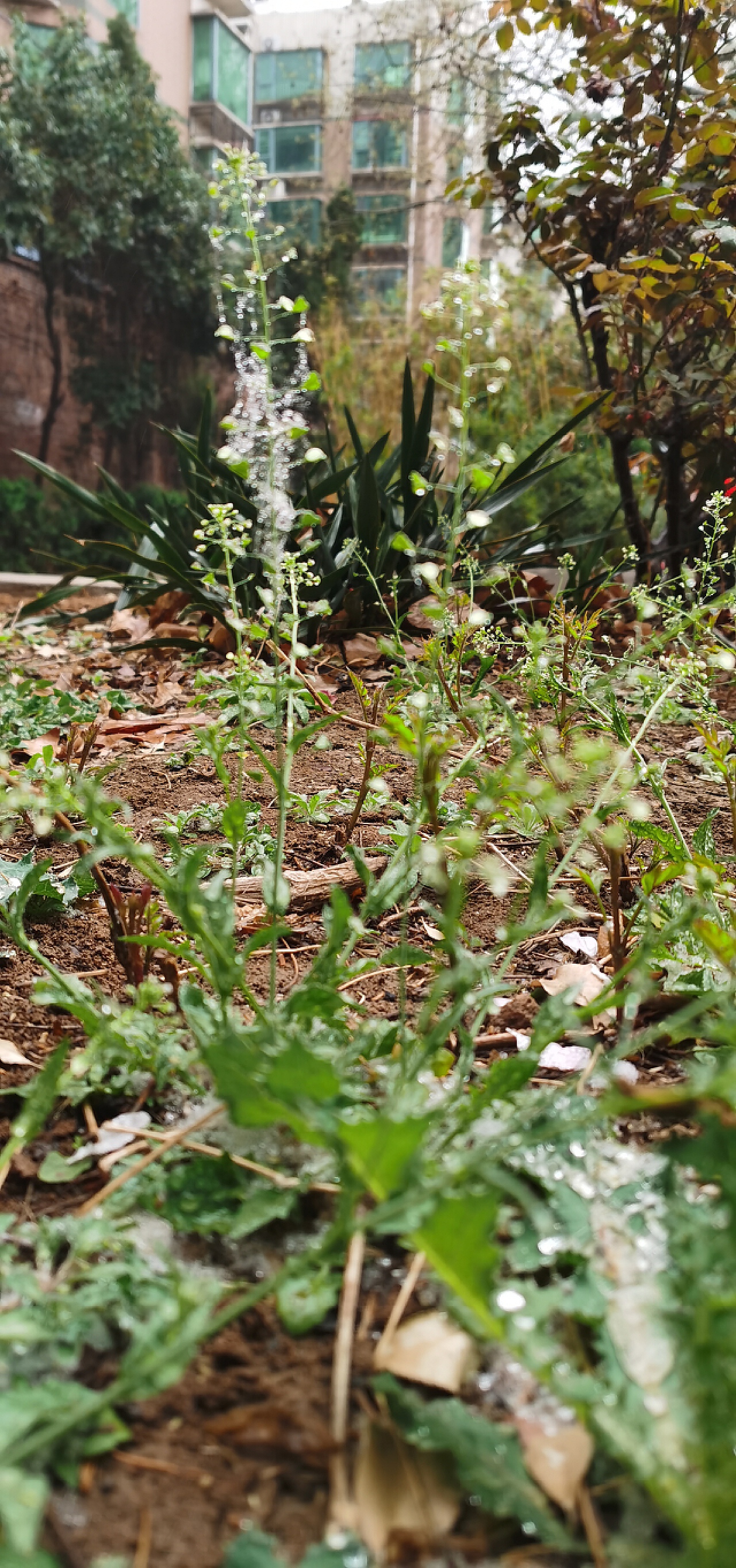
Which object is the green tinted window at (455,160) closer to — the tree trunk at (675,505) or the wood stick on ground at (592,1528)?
the tree trunk at (675,505)

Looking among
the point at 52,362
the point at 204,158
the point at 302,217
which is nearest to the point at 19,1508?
the point at 52,362

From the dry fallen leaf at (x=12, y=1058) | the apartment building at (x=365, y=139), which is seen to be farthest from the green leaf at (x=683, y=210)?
the apartment building at (x=365, y=139)

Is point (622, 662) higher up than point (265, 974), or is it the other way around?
point (622, 662)

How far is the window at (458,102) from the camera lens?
9.23m

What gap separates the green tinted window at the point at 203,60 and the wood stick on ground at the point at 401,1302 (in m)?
18.7

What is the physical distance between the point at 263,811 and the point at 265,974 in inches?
18.8

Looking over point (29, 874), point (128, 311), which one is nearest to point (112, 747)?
point (29, 874)

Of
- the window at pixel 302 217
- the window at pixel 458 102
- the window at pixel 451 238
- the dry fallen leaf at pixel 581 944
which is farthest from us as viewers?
the window at pixel 451 238

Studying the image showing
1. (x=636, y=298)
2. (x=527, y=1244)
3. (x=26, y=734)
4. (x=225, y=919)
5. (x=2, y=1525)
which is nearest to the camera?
(x=2, y=1525)

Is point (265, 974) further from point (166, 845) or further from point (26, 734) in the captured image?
point (26, 734)

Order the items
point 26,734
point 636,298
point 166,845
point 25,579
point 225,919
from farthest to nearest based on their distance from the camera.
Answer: point 25,579, point 636,298, point 26,734, point 166,845, point 225,919

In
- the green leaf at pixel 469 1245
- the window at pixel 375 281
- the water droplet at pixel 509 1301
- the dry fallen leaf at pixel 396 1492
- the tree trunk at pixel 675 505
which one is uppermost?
the window at pixel 375 281

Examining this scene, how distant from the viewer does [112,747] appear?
1947mm

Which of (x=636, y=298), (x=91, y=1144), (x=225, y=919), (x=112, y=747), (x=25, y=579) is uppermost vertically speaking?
(x=636, y=298)
